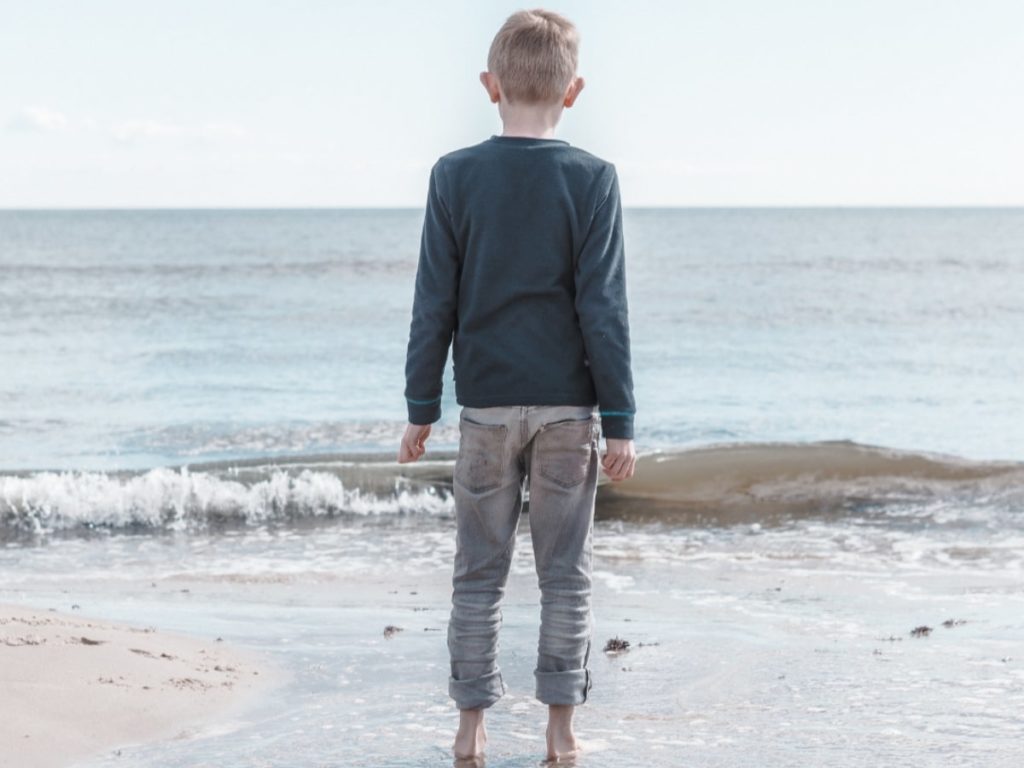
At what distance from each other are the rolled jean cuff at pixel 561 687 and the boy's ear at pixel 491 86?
1.53 metres

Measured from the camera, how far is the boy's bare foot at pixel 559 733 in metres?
3.44

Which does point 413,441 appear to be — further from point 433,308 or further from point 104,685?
point 104,685

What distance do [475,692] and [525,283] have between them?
111 cm

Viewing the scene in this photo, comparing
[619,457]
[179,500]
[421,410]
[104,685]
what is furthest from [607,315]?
[179,500]

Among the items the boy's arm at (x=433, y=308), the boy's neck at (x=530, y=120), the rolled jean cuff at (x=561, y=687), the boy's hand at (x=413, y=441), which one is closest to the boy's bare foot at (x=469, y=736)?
the rolled jean cuff at (x=561, y=687)

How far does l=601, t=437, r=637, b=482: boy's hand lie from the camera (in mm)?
3246

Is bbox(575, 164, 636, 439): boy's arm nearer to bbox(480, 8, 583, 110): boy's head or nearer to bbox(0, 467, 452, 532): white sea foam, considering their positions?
bbox(480, 8, 583, 110): boy's head

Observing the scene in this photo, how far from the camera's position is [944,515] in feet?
29.6

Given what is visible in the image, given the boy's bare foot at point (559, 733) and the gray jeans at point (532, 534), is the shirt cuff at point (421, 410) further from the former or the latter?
the boy's bare foot at point (559, 733)

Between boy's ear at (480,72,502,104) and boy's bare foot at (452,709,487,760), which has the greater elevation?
boy's ear at (480,72,502,104)

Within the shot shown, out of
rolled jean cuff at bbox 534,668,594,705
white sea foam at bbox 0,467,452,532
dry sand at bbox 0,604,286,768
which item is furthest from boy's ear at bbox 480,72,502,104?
white sea foam at bbox 0,467,452,532

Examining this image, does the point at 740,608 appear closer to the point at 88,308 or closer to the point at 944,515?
the point at 944,515

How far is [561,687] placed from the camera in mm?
3377

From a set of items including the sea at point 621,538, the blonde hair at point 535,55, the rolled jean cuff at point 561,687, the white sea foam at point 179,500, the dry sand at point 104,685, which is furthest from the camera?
the white sea foam at point 179,500
